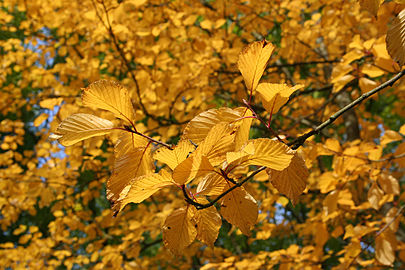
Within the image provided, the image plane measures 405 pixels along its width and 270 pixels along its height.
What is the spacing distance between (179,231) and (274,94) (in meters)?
0.24

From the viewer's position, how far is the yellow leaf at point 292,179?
453 millimetres

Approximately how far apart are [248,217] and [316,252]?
1583 mm

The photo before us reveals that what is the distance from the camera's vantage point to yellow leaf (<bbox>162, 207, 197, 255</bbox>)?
433 millimetres

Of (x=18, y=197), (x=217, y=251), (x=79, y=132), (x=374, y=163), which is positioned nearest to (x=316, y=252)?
(x=374, y=163)

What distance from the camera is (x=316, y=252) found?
5.93 ft

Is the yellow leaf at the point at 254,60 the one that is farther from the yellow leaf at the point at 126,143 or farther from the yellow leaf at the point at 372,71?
the yellow leaf at the point at 372,71

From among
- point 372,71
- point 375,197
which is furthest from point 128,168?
point 375,197

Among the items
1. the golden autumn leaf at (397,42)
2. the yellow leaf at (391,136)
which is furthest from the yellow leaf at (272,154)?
the yellow leaf at (391,136)

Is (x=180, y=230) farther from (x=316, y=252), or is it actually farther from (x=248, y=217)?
(x=316, y=252)

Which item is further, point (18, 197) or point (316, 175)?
point (316, 175)

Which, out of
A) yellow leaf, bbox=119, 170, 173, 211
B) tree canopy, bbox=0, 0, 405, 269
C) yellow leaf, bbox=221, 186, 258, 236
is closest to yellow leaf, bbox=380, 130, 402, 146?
tree canopy, bbox=0, 0, 405, 269

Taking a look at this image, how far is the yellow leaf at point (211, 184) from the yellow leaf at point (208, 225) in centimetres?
5

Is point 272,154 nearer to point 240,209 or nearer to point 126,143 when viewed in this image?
point 240,209

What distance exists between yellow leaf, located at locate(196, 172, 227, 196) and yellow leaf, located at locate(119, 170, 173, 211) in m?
0.05
